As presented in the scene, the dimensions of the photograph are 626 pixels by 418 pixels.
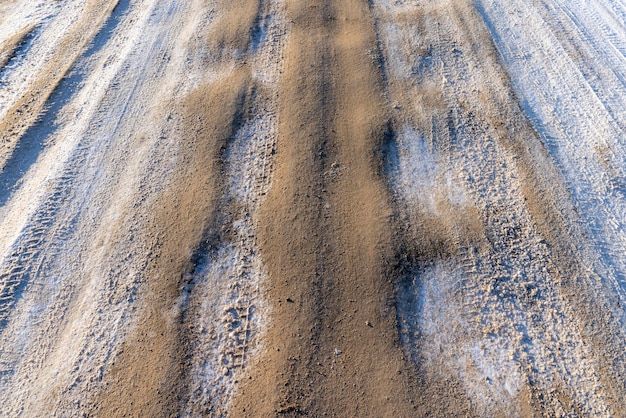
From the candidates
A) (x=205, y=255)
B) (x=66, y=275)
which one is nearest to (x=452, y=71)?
(x=205, y=255)

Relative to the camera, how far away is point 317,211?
4797 mm

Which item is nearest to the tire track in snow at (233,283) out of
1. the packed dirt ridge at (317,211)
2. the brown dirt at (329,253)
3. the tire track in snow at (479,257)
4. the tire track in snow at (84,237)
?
the packed dirt ridge at (317,211)

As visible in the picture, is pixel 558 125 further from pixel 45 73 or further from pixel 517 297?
pixel 45 73

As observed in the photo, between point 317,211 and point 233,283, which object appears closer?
point 233,283

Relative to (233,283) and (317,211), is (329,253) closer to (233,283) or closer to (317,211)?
(317,211)

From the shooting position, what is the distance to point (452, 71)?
6203 millimetres

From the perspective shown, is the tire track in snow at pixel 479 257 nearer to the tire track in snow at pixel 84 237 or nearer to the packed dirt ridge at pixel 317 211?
the packed dirt ridge at pixel 317 211

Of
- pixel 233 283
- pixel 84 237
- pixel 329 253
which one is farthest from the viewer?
pixel 84 237

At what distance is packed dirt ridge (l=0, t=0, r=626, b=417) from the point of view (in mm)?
3832

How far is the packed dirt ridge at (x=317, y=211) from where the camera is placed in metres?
3.83

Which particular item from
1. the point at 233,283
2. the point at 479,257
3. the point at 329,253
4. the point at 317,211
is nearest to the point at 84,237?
the point at 233,283

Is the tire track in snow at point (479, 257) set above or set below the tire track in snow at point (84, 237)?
below

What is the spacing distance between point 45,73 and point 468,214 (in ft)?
20.2

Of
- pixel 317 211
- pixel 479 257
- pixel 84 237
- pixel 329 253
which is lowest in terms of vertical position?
pixel 479 257
